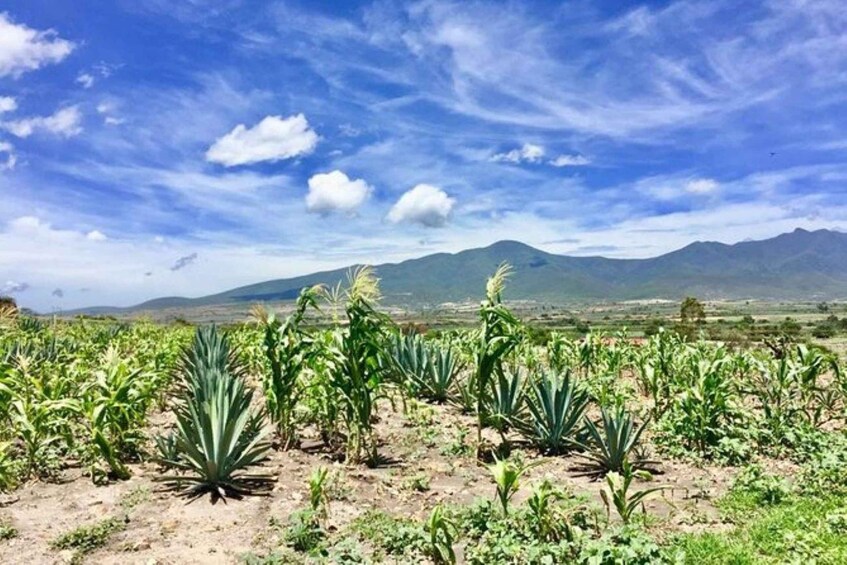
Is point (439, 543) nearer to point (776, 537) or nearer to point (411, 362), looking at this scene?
point (776, 537)

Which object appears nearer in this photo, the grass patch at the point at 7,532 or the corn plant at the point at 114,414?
the grass patch at the point at 7,532

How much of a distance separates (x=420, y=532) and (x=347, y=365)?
2.67 m

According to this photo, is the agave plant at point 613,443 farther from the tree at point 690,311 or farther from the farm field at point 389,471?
the tree at point 690,311

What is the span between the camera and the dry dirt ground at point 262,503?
184 inches

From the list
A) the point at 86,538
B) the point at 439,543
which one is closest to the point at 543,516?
the point at 439,543

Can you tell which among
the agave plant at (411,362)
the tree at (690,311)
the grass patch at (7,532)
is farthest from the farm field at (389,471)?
the tree at (690,311)

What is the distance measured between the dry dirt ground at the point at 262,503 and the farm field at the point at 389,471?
24mm

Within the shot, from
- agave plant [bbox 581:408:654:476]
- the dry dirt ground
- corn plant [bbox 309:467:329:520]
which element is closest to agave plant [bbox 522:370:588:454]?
the dry dirt ground

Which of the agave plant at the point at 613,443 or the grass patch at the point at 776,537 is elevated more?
the agave plant at the point at 613,443

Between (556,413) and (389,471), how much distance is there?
2292 mm

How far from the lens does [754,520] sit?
17.0 feet

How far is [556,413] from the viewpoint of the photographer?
764cm

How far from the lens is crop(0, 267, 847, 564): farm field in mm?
4594

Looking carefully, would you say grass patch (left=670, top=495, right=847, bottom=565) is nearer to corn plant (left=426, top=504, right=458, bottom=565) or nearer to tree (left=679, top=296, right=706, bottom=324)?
corn plant (left=426, top=504, right=458, bottom=565)
